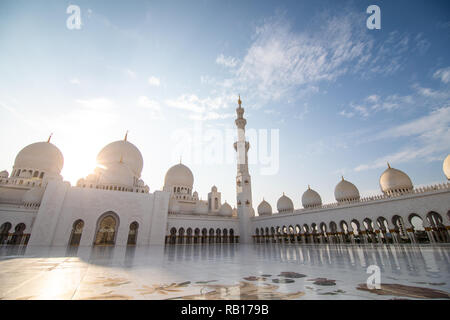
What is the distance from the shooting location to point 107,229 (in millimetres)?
18719

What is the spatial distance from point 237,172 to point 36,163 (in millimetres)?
23528

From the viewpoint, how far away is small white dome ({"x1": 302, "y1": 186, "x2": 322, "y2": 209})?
24750 mm

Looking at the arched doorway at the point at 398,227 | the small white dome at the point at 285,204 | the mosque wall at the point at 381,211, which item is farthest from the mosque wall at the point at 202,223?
the arched doorway at the point at 398,227

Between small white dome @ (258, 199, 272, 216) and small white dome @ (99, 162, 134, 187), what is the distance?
58.8ft

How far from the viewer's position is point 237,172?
2888 centimetres

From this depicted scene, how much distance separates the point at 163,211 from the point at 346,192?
1956cm

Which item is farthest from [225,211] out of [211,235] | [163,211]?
[163,211]

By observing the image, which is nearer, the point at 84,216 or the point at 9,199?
the point at 84,216

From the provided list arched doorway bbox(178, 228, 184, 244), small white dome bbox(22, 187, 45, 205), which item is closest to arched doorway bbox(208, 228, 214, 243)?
arched doorway bbox(178, 228, 184, 244)

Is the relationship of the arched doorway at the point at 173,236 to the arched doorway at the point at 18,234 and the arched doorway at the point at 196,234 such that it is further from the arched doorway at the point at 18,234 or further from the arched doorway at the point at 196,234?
the arched doorway at the point at 18,234

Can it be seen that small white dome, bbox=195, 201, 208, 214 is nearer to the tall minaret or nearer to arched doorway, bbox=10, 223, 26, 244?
the tall minaret
